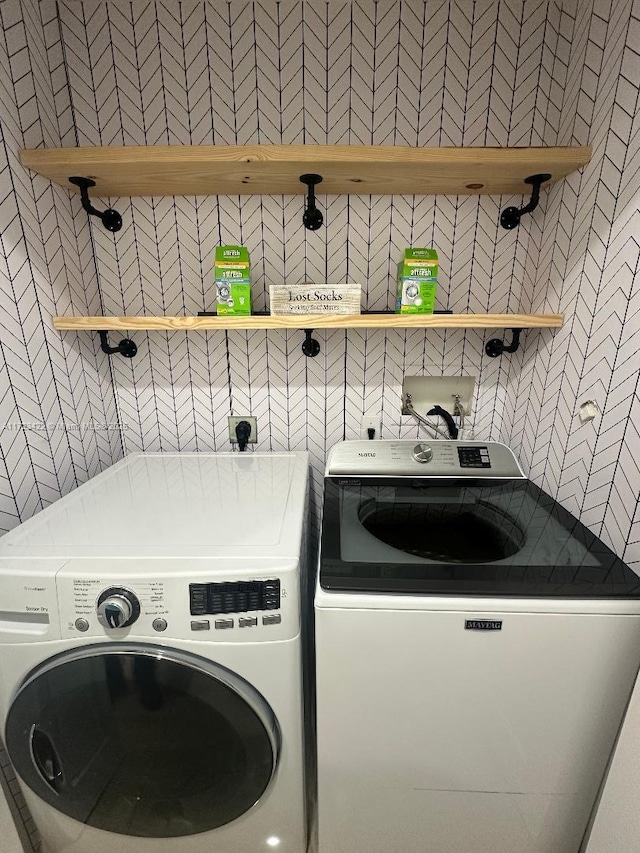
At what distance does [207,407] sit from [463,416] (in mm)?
996

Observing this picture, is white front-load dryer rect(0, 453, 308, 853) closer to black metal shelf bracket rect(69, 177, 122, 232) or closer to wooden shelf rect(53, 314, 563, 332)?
wooden shelf rect(53, 314, 563, 332)

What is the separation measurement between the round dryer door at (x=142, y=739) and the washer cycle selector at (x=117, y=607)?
8 centimetres

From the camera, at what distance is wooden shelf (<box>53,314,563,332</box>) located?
3.90ft

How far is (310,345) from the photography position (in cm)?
144

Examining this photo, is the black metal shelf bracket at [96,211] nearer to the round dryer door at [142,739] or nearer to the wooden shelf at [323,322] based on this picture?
the wooden shelf at [323,322]

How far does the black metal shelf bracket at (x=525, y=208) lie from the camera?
119cm

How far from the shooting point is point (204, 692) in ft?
2.69

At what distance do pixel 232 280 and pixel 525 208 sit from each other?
0.94 meters

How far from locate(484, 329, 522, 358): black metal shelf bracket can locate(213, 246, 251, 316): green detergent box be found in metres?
0.88

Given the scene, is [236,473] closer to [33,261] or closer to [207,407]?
[207,407]

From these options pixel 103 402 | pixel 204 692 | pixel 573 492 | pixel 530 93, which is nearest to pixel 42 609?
pixel 204 692

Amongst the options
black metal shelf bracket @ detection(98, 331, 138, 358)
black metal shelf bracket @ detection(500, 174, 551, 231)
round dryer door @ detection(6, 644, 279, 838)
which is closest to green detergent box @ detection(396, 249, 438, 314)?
A: black metal shelf bracket @ detection(500, 174, 551, 231)

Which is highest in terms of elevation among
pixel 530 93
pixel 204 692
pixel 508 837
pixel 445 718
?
pixel 530 93

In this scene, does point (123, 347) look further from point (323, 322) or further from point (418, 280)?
point (418, 280)
